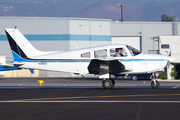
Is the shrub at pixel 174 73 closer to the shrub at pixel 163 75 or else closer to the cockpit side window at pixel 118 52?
the shrub at pixel 163 75

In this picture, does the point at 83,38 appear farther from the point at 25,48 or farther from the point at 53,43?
the point at 25,48

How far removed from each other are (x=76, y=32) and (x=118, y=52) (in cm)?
3149

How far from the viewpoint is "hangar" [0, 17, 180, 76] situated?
4381 cm

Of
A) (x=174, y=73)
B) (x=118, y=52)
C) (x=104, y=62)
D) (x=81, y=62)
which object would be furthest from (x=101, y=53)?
(x=174, y=73)

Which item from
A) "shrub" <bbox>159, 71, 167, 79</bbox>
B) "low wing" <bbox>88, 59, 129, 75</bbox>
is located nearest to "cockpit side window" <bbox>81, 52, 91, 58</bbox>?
"low wing" <bbox>88, 59, 129, 75</bbox>

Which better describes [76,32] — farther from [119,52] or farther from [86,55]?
[119,52]

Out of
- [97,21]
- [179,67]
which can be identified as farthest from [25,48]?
[97,21]

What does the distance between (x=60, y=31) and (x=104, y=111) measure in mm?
37414

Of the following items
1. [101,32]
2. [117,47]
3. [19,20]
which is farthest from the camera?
[101,32]

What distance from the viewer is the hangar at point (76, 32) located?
43.8 meters

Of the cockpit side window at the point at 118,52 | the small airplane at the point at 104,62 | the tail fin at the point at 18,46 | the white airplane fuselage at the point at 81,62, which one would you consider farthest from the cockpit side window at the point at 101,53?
the tail fin at the point at 18,46

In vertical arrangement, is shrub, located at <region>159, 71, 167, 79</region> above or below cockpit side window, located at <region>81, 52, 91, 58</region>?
below

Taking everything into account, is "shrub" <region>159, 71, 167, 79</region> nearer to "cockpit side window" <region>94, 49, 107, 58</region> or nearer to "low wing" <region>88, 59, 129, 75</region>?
"low wing" <region>88, 59, 129, 75</region>

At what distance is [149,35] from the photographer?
49125 mm
